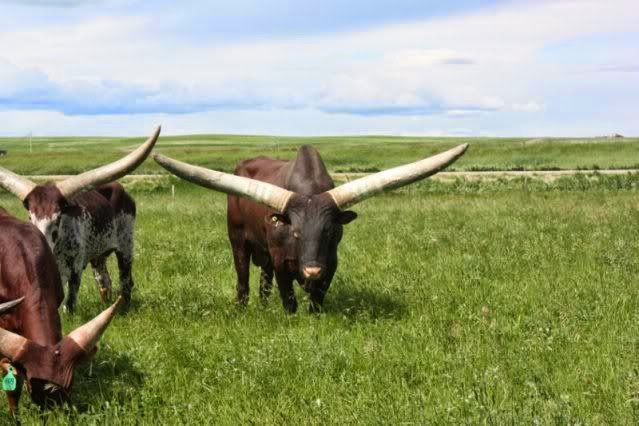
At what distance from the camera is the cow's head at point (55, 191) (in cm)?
708

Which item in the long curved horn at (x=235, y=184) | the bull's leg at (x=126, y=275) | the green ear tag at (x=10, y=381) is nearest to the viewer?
the green ear tag at (x=10, y=381)

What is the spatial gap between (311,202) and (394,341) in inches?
68.8

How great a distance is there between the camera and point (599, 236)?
1200 centimetres

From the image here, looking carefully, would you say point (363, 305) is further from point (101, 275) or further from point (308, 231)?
point (101, 275)

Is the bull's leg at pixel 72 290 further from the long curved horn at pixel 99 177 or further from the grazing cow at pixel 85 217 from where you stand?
the long curved horn at pixel 99 177

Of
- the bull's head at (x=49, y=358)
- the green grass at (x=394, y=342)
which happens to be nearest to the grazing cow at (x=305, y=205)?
the green grass at (x=394, y=342)

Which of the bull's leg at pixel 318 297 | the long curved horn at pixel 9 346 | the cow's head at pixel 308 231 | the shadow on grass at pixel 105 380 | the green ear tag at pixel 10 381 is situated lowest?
the shadow on grass at pixel 105 380

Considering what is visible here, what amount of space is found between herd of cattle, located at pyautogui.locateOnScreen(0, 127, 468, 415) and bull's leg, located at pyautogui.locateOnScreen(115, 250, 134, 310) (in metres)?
0.02

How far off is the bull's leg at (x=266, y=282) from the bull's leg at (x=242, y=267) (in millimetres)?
267

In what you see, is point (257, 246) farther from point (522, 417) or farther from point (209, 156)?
point (209, 156)

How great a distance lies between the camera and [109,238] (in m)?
9.46

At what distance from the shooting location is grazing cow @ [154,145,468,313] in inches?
282

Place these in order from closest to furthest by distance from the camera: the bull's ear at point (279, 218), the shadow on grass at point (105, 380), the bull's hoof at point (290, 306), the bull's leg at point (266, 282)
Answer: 1. the shadow on grass at point (105, 380)
2. the bull's ear at point (279, 218)
3. the bull's hoof at point (290, 306)
4. the bull's leg at point (266, 282)

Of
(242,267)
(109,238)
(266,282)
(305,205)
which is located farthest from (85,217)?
(305,205)
